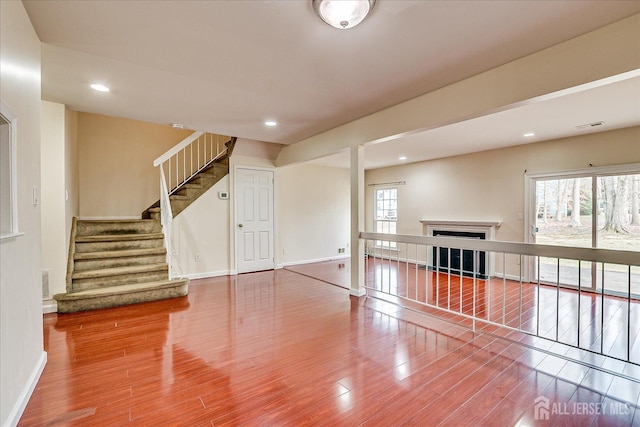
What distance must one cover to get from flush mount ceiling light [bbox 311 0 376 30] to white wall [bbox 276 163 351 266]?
4.36 meters

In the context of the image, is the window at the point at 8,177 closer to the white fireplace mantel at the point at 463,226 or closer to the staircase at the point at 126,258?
the staircase at the point at 126,258

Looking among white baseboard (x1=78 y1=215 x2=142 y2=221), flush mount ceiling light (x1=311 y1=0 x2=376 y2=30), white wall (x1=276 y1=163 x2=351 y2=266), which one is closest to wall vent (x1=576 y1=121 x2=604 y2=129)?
flush mount ceiling light (x1=311 y1=0 x2=376 y2=30)

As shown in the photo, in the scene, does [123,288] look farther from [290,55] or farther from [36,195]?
[290,55]

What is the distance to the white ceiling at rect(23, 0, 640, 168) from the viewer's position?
6.11 feet

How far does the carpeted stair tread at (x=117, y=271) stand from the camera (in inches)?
148

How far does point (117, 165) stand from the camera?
208 inches

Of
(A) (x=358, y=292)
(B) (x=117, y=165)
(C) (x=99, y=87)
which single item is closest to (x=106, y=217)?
(B) (x=117, y=165)

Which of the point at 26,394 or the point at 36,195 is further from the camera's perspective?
the point at 36,195

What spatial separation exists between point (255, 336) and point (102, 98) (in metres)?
3.17

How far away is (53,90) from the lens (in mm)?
3074

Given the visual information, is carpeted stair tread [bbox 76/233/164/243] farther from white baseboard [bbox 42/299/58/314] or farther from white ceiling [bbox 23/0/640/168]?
white ceiling [bbox 23/0/640/168]

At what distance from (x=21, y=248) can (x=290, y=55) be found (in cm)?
231

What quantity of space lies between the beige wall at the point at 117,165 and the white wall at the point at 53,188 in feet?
5.87

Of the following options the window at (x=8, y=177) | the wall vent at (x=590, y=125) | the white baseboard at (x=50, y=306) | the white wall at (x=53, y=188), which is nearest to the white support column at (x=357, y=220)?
the wall vent at (x=590, y=125)
